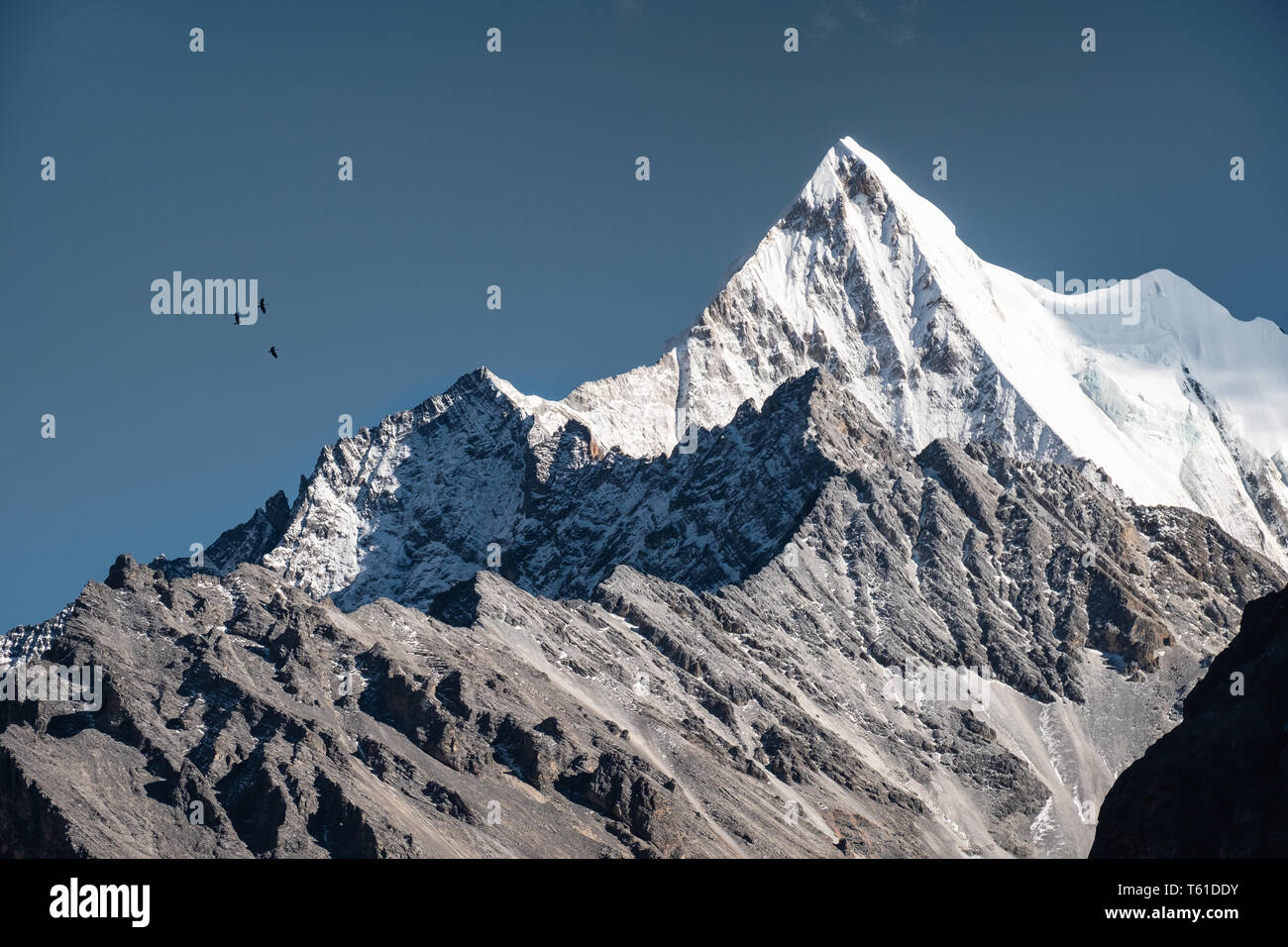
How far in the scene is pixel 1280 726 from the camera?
419ft

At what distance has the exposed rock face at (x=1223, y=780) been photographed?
121 m

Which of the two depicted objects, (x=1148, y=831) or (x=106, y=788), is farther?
(x=106, y=788)

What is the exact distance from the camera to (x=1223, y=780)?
128750 millimetres

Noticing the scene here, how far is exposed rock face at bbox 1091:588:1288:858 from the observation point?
4764 inches
